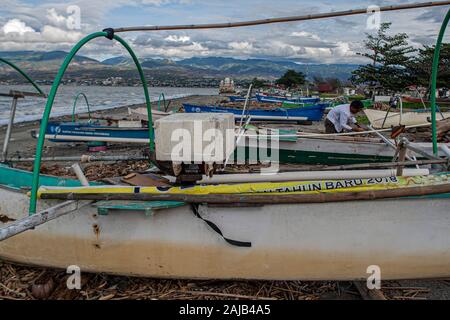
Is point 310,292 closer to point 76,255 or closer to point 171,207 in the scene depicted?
point 171,207

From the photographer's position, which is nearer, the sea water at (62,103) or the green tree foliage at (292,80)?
the sea water at (62,103)

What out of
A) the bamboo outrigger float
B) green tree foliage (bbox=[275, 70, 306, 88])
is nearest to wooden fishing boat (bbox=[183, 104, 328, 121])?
the bamboo outrigger float

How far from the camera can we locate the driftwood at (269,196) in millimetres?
3023

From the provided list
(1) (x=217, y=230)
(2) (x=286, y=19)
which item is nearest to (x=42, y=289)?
(1) (x=217, y=230)

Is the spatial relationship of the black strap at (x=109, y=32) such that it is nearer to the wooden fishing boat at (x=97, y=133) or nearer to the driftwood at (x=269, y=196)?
the driftwood at (x=269, y=196)

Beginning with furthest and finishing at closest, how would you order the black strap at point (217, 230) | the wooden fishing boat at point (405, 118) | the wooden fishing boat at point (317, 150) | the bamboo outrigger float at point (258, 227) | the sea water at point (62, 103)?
the sea water at point (62, 103), the wooden fishing boat at point (405, 118), the wooden fishing boat at point (317, 150), the black strap at point (217, 230), the bamboo outrigger float at point (258, 227)

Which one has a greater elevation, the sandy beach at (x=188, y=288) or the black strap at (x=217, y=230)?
the black strap at (x=217, y=230)

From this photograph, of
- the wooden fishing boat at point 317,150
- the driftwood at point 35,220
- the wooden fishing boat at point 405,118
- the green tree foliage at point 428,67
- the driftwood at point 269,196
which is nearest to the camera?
the driftwood at point 35,220

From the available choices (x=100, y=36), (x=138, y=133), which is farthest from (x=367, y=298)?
(x=138, y=133)

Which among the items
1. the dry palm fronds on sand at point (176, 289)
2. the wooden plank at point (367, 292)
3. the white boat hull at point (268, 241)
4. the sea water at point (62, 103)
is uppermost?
the sea water at point (62, 103)

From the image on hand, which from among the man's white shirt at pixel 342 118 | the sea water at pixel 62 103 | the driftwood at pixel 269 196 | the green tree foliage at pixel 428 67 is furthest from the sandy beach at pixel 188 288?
the green tree foliage at pixel 428 67

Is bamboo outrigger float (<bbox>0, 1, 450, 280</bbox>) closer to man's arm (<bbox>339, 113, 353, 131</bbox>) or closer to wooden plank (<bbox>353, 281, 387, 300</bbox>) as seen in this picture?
wooden plank (<bbox>353, 281, 387, 300</bbox>)

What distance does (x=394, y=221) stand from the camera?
326 cm

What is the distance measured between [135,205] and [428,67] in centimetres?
4371
